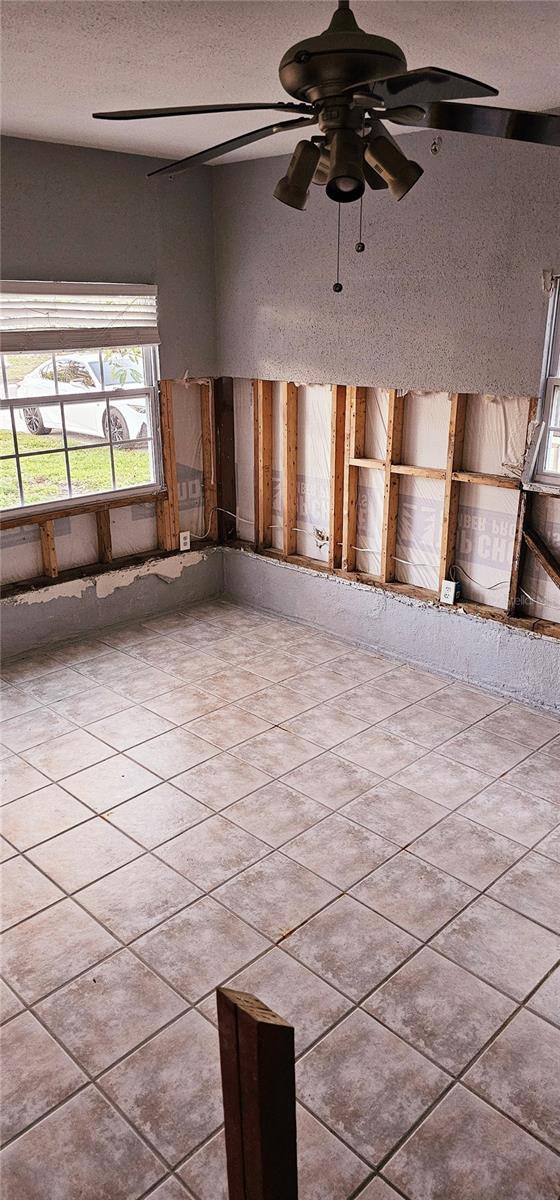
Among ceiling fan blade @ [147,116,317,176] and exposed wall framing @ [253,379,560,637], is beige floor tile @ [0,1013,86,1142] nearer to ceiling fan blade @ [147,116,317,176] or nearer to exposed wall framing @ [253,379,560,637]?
ceiling fan blade @ [147,116,317,176]

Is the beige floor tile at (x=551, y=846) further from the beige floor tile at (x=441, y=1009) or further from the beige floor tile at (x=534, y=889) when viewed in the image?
the beige floor tile at (x=441, y=1009)

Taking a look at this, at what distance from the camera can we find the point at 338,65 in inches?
79.4

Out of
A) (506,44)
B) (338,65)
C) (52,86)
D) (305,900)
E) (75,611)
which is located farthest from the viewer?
(75,611)

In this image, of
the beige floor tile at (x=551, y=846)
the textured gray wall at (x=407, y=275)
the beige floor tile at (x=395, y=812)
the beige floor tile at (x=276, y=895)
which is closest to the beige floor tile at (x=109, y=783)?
the beige floor tile at (x=276, y=895)

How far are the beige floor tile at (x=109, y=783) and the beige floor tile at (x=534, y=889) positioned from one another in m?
1.65

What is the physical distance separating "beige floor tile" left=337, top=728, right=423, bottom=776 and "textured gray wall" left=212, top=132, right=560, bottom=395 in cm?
195

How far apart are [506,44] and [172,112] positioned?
149cm

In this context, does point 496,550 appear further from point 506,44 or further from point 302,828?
point 506,44

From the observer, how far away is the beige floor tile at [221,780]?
149 inches

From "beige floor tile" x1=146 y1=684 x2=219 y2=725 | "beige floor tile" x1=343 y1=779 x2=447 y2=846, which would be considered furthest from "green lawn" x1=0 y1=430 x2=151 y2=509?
"beige floor tile" x1=343 y1=779 x2=447 y2=846

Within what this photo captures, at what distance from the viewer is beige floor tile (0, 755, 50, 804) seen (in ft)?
12.5

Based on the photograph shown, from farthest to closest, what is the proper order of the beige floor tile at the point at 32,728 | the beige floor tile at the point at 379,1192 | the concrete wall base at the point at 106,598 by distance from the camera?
the concrete wall base at the point at 106,598
the beige floor tile at the point at 32,728
the beige floor tile at the point at 379,1192

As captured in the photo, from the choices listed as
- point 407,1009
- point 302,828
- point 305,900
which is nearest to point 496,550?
point 302,828

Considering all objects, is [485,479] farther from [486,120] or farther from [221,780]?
[486,120]
